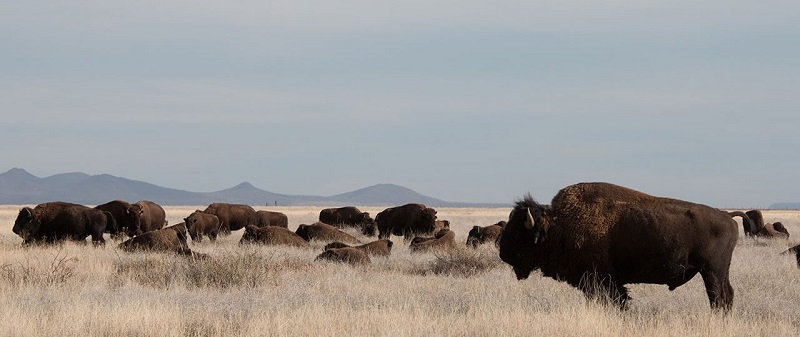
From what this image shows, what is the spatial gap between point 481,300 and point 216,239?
18513mm

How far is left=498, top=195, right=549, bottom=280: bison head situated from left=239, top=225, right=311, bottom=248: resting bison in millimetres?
12626

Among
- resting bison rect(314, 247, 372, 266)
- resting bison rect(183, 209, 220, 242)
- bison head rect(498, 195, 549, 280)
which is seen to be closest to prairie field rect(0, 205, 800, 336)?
resting bison rect(314, 247, 372, 266)

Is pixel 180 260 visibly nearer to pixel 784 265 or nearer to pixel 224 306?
pixel 224 306

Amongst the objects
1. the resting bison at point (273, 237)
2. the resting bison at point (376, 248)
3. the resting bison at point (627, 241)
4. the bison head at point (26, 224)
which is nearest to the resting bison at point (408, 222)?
the resting bison at point (273, 237)

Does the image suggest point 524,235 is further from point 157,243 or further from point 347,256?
point 157,243

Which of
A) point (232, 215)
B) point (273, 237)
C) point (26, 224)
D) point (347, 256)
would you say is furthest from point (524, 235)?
point (232, 215)

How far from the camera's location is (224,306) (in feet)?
39.3

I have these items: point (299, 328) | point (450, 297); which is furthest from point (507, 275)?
point (299, 328)

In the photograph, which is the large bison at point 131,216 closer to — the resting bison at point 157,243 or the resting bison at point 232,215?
the resting bison at point 232,215

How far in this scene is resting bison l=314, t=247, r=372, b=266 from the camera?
1895cm

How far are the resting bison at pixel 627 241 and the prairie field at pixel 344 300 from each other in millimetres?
403

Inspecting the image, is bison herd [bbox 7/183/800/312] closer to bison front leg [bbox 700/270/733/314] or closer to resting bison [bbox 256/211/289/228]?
bison front leg [bbox 700/270/733/314]

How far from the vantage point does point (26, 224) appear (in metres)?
23.6

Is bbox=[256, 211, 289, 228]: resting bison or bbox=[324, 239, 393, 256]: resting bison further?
bbox=[256, 211, 289, 228]: resting bison
